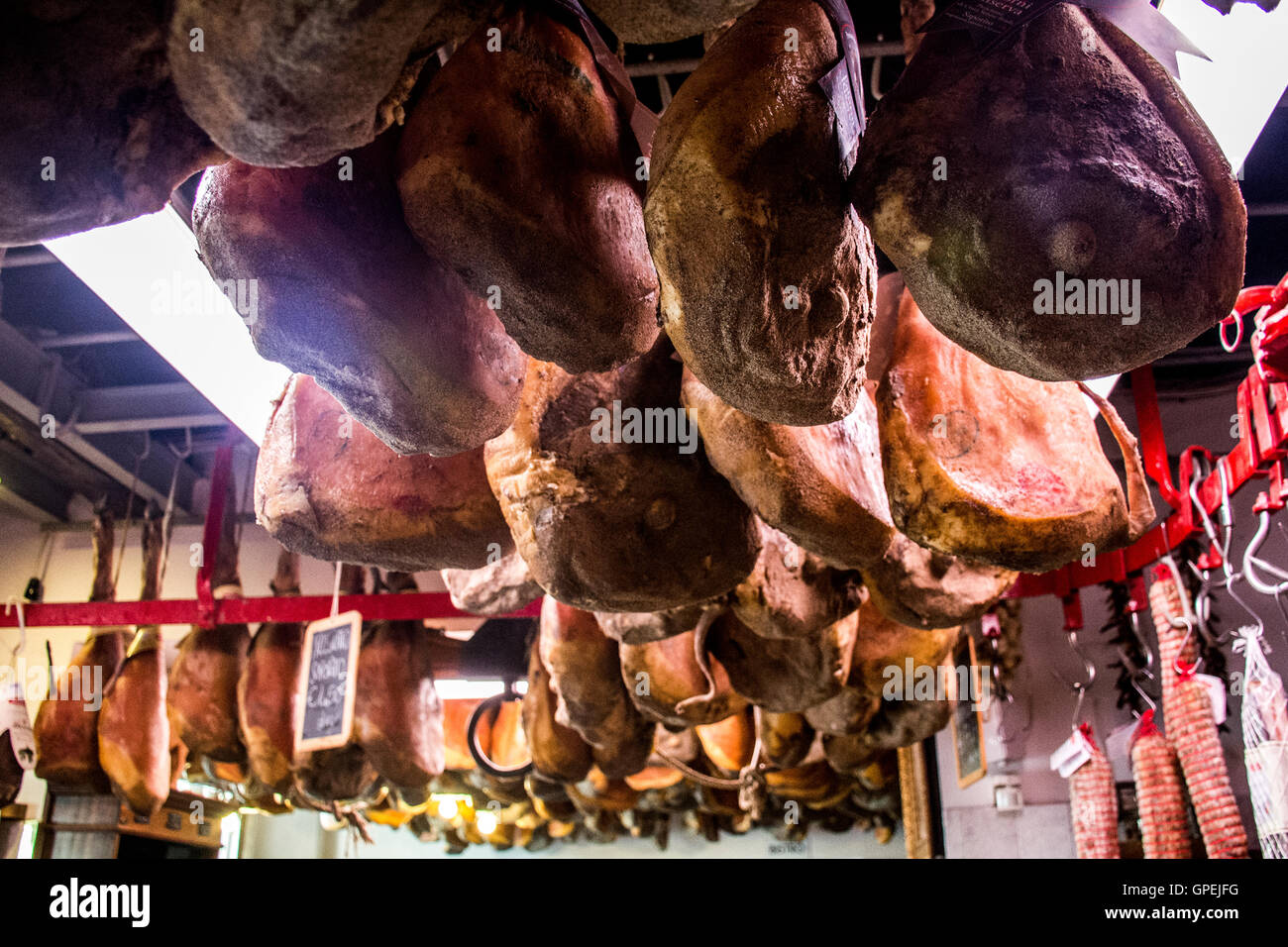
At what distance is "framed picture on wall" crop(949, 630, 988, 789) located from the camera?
3.88 m

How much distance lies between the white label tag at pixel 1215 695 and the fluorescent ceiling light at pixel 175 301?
2.58 m

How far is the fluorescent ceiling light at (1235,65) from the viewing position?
147 centimetres

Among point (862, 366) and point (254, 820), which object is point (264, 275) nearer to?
point (862, 366)

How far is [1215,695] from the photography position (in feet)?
8.80

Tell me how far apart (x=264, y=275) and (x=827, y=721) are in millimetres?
2452

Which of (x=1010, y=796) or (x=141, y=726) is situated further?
(x=1010, y=796)

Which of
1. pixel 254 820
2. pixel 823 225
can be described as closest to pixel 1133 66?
pixel 823 225

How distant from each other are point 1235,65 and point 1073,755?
8.86 feet
